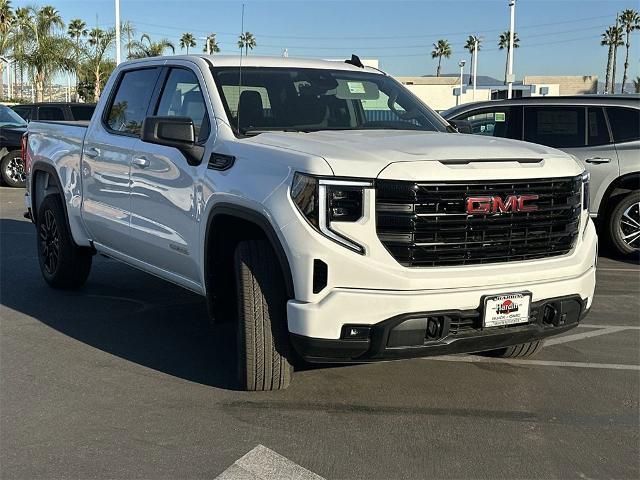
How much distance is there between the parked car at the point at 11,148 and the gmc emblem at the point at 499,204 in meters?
14.0

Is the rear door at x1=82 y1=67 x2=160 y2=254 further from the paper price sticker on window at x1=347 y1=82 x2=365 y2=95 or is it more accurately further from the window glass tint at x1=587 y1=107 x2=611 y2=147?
the window glass tint at x1=587 y1=107 x2=611 y2=147

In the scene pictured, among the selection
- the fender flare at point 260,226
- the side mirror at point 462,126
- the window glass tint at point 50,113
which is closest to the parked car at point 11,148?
the window glass tint at point 50,113

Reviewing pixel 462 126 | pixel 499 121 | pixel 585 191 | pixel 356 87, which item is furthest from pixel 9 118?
pixel 585 191

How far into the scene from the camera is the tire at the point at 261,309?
418 centimetres

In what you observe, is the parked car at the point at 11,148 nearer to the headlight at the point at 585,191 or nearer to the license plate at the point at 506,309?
the headlight at the point at 585,191

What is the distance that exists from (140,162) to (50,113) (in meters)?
12.8

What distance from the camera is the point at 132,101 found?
240 inches

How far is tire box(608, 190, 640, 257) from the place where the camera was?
8859 millimetres

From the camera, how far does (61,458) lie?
3676 millimetres

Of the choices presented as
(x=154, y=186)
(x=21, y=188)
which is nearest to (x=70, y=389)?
(x=154, y=186)

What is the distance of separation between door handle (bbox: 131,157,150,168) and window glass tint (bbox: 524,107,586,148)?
17.5 ft

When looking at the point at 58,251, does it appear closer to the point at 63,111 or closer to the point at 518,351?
the point at 518,351

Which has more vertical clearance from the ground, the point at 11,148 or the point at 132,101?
the point at 132,101

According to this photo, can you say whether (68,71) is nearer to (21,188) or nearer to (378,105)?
(21,188)
